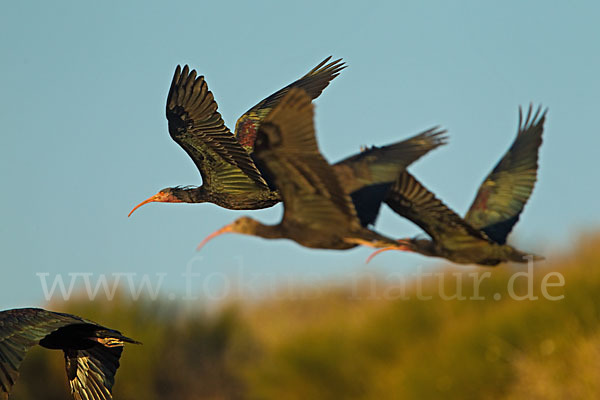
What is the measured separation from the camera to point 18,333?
24.7 feet

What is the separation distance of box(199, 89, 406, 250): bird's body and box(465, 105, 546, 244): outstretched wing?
4.19 feet

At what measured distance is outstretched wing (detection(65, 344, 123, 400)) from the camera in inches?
344

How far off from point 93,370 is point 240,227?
2817 millimetres

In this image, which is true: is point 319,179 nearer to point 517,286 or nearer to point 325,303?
point 517,286

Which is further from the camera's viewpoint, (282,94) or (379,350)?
(379,350)

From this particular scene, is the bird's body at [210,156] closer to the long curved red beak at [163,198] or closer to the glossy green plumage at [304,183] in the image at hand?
the long curved red beak at [163,198]

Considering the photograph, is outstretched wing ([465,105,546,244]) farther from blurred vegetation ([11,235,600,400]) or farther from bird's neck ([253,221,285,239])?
blurred vegetation ([11,235,600,400])

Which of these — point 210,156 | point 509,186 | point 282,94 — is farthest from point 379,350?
point 509,186

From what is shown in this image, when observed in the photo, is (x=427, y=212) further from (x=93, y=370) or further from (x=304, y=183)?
(x=93, y=370)

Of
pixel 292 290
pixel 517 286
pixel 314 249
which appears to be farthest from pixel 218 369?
pixel 292 290

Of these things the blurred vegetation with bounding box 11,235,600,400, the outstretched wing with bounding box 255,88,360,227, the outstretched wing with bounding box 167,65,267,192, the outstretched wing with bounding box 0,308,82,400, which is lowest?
A: the blurred vegetation with bounding box 11,235,600,400

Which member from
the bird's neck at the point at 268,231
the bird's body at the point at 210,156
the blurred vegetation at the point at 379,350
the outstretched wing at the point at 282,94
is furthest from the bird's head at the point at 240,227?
the blurred vegetation at the point at 379,350

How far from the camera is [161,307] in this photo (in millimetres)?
35438

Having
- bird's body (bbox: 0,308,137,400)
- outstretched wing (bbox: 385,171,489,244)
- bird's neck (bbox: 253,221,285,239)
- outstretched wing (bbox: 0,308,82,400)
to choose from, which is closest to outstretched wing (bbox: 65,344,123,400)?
bird's body (bbox: 0,308,137,400)
